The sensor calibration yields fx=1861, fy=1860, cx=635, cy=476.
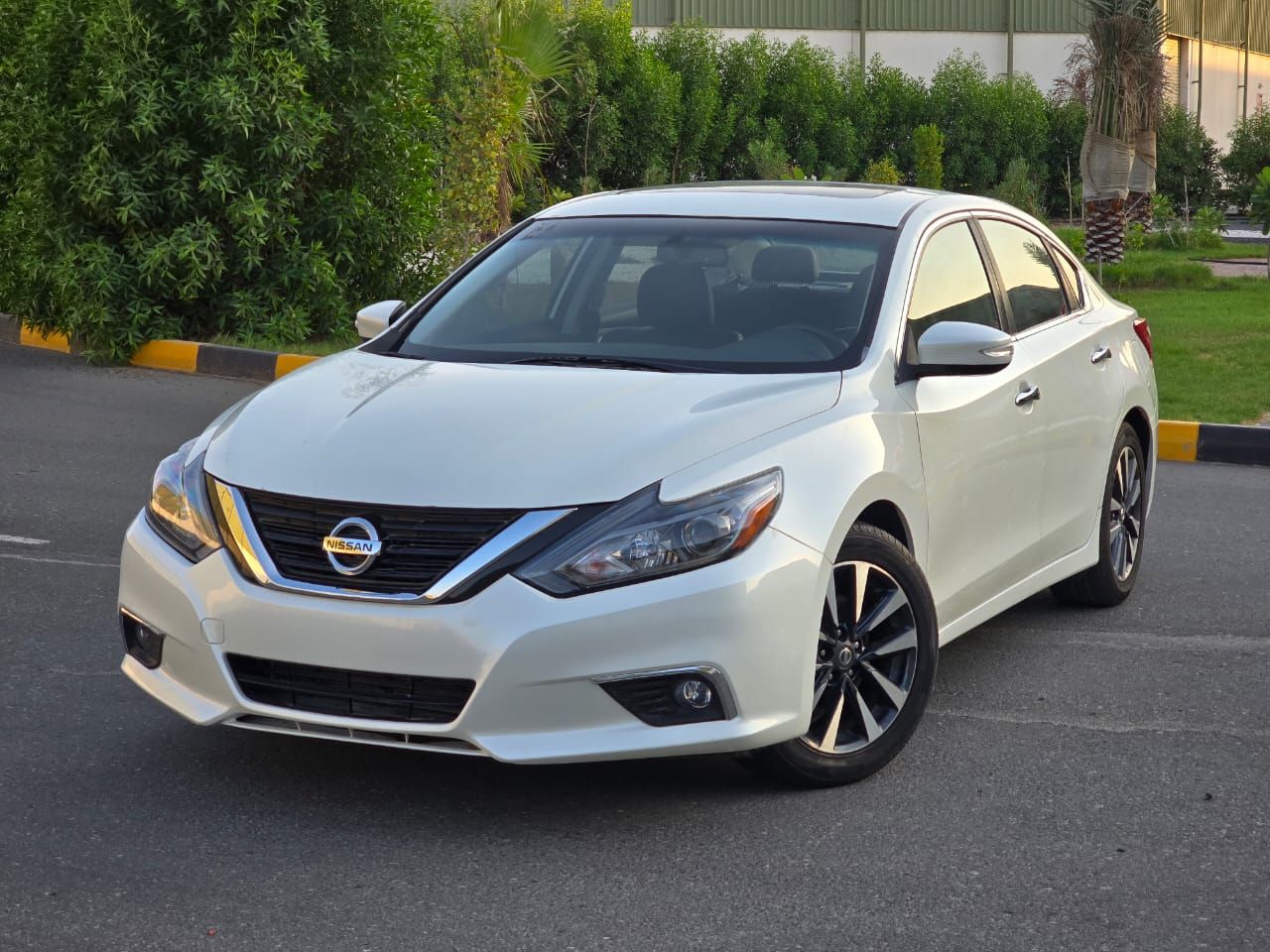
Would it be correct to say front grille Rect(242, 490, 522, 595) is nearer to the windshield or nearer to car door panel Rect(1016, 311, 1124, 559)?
the windshield

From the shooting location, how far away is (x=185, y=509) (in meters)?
4.42

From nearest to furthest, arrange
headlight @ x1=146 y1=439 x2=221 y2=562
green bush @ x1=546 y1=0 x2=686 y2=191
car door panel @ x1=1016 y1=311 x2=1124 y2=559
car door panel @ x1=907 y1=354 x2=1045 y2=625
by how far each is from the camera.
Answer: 1. headlight @ x1=146 y1=439 x2=221 y2=562
2. car door panel @ x1=907 y1=354 x2=1045 y2=625
3. car door panel @ x1=1016 y1=311 x2=1124 y2=559
4. green bush @ x1=546 y1=0 x2=686 y2=191

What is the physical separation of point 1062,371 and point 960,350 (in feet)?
3.65

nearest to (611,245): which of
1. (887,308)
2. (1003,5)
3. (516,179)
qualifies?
(887,308)

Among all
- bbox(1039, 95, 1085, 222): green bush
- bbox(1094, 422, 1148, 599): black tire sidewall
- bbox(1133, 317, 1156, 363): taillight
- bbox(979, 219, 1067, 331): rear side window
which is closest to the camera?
bbox(979, 219, 1067, 331): rear side window

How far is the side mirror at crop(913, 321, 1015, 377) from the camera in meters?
4.90

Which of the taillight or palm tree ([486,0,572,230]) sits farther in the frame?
palm tree ([486,0,572,230])

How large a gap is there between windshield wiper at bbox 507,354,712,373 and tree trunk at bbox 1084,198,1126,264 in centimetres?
1802

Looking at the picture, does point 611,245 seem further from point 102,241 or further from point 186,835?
point 102,241

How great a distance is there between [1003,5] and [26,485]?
43.5 m

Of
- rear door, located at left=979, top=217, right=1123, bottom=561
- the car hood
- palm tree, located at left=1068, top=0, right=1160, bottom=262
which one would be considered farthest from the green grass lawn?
the car hood

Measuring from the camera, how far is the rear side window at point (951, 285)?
Result: 5.28 metres

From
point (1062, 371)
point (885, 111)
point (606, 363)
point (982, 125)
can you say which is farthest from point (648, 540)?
point (982, 125)

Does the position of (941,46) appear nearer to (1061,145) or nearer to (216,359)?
(1061,145)
